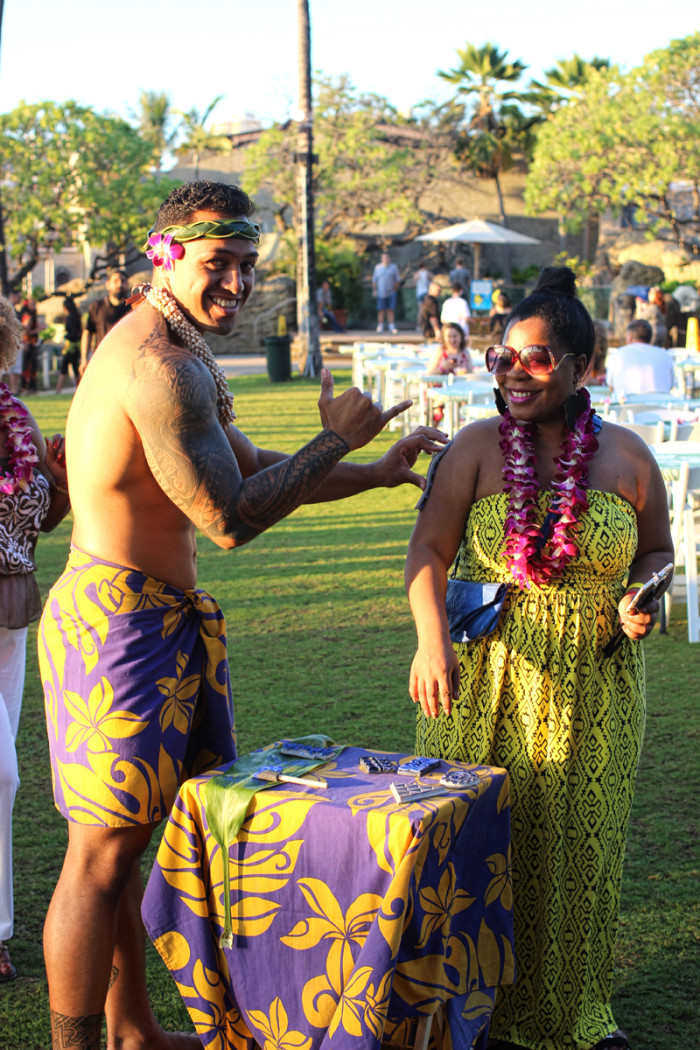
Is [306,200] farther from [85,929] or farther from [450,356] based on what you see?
[85,929]

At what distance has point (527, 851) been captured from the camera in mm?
2873

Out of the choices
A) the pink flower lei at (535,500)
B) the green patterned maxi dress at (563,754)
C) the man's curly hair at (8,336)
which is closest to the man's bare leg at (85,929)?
the green patterned maxi dress at (563,754)

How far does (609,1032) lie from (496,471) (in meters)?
1.52

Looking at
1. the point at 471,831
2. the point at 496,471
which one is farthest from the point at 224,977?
the point at 496,471

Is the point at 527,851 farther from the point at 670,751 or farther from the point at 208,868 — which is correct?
the point at 670,751

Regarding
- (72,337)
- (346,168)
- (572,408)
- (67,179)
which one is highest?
(346,168)

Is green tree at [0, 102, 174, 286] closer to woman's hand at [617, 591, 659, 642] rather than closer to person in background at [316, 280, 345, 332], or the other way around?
person in background at [316, 280, 345, 332]

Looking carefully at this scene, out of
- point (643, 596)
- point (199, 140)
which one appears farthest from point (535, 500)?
point (199, 140)

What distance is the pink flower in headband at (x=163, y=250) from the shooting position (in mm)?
2652

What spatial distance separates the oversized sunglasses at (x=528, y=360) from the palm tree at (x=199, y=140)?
36.1 m

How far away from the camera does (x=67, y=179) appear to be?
1160 inches

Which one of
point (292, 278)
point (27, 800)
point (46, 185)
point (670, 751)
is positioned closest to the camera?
point (27, 800)

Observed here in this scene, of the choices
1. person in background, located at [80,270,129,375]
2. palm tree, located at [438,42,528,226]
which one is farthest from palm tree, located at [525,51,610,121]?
person in background, located at [80,270,129,375]

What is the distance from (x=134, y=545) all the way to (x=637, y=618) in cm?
127
